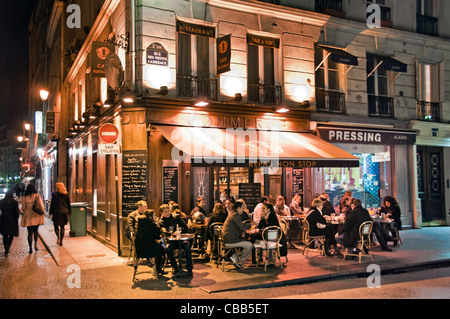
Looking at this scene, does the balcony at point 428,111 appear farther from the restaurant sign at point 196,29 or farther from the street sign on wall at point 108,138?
the street sign on wall at point 108,138

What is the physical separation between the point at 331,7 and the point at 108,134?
382 inches

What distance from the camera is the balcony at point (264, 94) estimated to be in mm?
13466

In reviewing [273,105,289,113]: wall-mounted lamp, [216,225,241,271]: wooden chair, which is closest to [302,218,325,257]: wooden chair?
[216,225,241,271]: wooden chair

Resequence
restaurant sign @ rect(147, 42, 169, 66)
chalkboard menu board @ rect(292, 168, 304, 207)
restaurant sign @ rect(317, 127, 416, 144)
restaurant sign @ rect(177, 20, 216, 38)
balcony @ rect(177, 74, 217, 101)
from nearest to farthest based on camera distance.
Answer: restaurant sign @ rect(147, 42, 169, 66)
restaurant sign @ rect(177, 20, 216, 38)
balcony @ rect(177, 74, 217, 101)
chalkboard menu board @ rect(292, 168, 304, 207)
restaurant sign @ rect(317, 127, 416, 144)

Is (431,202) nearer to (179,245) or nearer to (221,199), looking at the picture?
(221,199)

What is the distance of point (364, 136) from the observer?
50.1 ft

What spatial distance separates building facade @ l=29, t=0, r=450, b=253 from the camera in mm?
11477

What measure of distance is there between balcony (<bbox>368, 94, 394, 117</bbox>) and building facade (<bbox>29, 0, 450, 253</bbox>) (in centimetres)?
5

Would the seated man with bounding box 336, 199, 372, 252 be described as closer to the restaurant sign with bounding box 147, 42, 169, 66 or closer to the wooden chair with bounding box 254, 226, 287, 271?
the wooden chair with bounding box 254, 226, 287, 271

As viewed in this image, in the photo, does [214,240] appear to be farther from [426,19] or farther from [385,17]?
[426,19]

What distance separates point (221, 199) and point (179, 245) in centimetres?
435

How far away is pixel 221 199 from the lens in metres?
13.0

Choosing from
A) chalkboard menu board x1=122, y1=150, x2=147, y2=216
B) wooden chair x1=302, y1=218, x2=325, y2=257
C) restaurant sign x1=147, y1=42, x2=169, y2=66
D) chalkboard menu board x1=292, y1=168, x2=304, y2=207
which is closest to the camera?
wooden chair x1=302, y1=218, x2=325, y2=257

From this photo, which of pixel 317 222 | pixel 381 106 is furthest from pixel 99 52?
pixel 381 106
